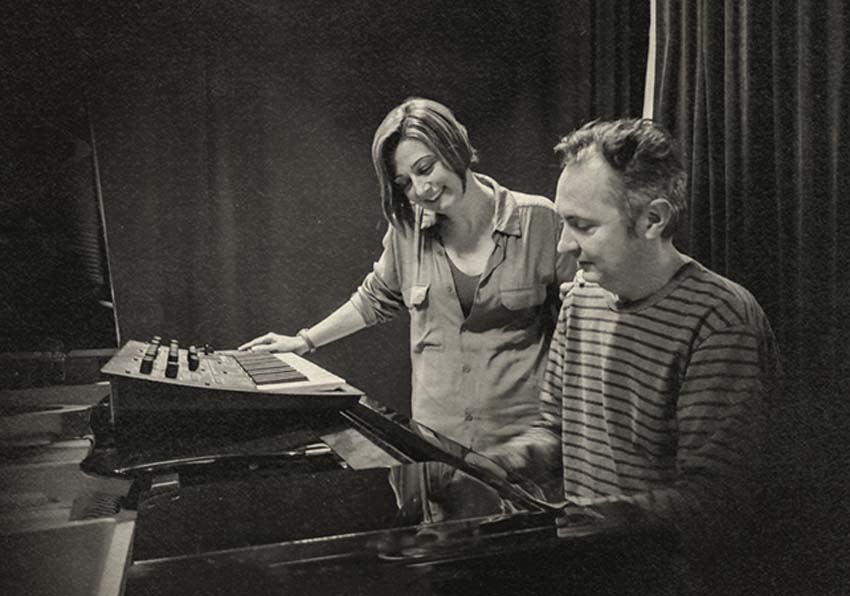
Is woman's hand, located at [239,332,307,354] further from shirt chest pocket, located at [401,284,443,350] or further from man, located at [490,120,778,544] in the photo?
man, located at [490,120,778,544]

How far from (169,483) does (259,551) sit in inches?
10.8

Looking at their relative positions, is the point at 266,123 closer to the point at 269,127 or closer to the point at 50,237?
the point at 269,127

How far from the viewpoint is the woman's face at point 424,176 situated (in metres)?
1.64

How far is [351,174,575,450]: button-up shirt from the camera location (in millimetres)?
1732

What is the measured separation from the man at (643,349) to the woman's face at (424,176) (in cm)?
59

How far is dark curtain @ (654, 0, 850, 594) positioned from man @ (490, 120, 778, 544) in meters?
0.06

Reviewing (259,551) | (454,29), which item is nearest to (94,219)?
(259,551)

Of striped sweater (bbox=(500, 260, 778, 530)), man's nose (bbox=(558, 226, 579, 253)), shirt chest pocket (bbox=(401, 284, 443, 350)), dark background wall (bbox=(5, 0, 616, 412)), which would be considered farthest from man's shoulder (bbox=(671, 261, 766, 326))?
dark background wall (bbox=(5, 0, 616, 412))

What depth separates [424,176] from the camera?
166cm

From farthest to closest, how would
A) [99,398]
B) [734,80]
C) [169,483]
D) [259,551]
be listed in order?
[734,80]
[99,398]
[169,483]
[259,551]

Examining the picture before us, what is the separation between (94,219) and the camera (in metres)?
1.47

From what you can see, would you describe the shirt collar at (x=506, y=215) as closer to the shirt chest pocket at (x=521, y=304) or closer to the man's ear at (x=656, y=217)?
the shirt chest pocket at (x=521, y=304)

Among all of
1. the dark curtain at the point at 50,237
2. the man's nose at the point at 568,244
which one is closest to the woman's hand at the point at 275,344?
the dark curtain at the point at 50,237

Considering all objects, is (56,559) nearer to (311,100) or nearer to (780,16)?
(780,16)
